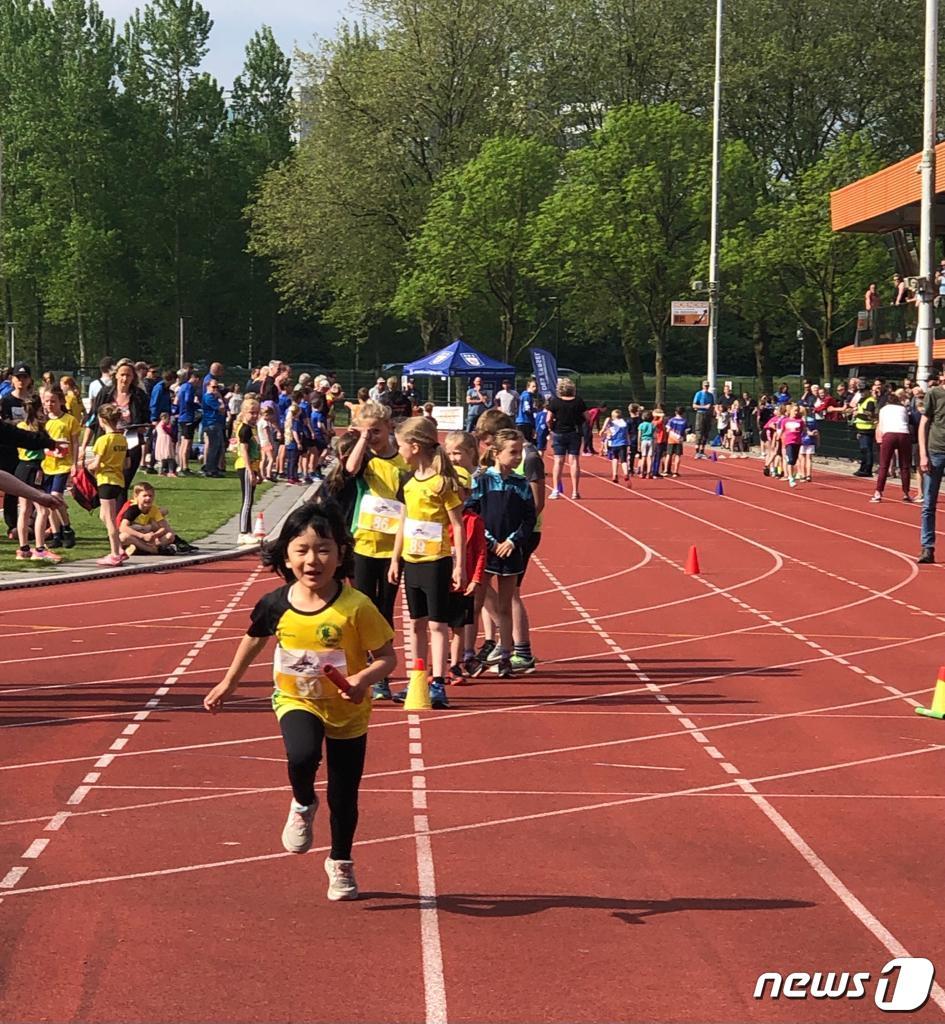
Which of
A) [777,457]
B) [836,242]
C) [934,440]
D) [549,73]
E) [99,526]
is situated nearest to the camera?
[934,440]

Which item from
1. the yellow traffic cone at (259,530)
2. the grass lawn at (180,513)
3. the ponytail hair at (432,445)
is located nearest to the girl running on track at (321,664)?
the ponytail hair at (432,445)

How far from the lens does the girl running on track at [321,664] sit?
667cm

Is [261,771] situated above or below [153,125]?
below

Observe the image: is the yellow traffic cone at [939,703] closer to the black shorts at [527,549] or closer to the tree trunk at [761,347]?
the black shorts at [527,549]

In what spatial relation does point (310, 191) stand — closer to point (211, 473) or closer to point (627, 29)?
point (627, 29)

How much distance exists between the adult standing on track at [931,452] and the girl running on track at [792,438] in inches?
579

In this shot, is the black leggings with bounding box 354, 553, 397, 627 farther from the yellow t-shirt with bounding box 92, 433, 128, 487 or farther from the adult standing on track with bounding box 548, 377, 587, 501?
the adult standing on track with bounding box 548, 377, 587, 501

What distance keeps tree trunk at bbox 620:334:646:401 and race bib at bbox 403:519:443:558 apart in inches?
2362

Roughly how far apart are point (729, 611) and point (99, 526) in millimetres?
9858

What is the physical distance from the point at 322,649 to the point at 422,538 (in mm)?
4353

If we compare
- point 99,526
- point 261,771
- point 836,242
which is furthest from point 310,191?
point 261,771

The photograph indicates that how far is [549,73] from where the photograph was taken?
74312mm

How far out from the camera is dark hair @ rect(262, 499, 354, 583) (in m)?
6.66

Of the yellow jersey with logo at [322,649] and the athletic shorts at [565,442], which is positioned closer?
the yellow jersey with logo at [322,649]
